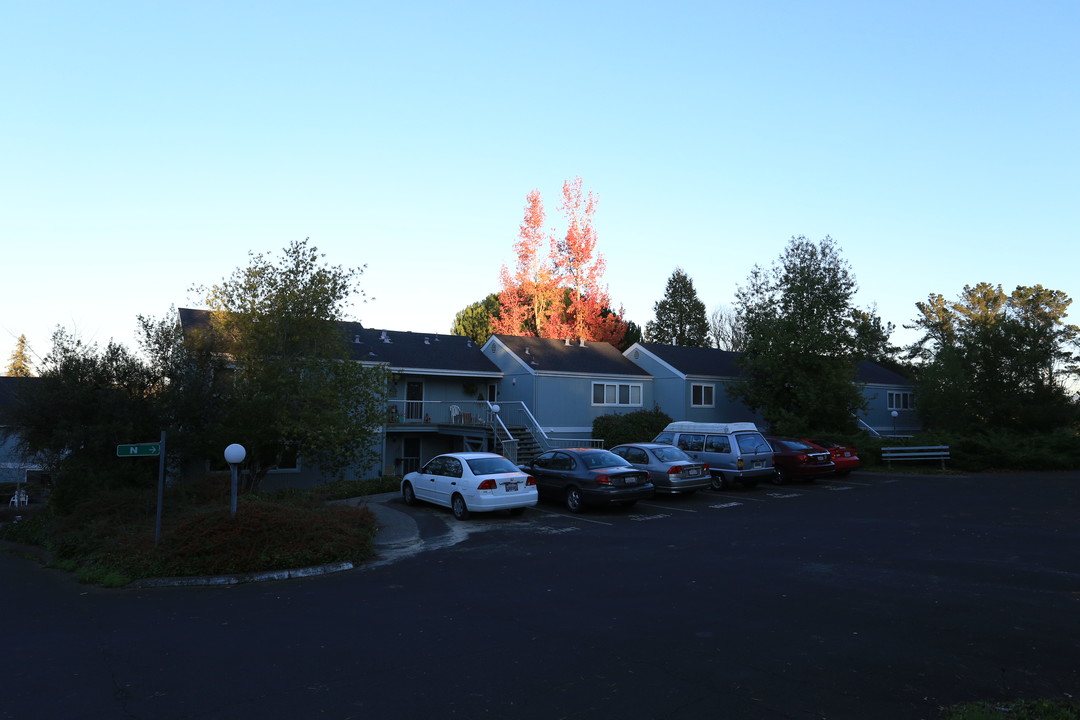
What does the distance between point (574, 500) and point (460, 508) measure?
2705 millimetres

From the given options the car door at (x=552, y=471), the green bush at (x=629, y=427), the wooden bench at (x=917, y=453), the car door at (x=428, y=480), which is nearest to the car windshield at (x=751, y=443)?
the car door at (x=552, y=471)

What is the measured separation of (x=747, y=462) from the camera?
20000 millimetres

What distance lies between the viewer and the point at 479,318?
57.8m

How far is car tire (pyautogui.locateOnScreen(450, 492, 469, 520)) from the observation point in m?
15.4

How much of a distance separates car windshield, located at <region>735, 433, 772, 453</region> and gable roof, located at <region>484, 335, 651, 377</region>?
10832mm

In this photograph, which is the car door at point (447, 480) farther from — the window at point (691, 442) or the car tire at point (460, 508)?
the window at point (691, 442)

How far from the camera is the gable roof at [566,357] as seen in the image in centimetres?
3053

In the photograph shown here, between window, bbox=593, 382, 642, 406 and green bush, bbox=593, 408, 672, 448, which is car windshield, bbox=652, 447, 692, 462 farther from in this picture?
window, bbox=593, 382, 642, 406

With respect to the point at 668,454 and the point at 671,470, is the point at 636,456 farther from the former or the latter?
the point at 671,470

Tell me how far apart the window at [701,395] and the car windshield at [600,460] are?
17.2 metres

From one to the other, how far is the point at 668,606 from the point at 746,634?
4.02 ft

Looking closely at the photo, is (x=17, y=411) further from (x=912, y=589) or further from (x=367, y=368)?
(x=912, y=589)

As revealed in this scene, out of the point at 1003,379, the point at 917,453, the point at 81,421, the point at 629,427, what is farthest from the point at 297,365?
the point at 1003,379

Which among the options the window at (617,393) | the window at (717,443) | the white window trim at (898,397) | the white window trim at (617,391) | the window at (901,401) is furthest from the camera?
the window at (901,401)
